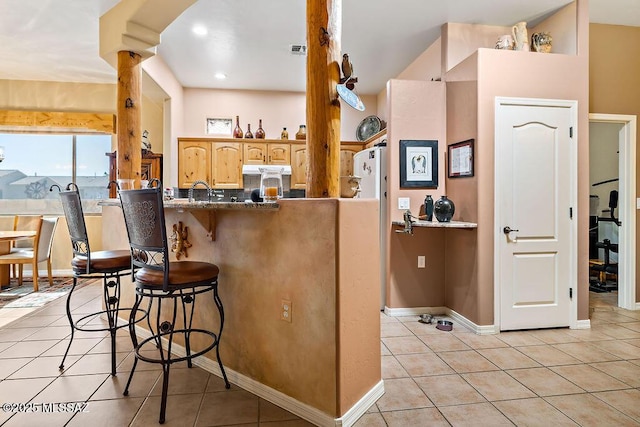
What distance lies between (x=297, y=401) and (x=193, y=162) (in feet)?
14.5

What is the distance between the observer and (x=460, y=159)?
3.40 meters

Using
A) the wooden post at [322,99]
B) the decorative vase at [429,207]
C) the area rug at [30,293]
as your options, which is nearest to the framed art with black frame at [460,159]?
the decorative vase at [429,207]

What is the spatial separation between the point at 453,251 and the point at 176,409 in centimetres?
281

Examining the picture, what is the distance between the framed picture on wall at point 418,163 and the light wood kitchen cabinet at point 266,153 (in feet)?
8.28

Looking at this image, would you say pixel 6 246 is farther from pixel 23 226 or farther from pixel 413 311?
pixel 413 311

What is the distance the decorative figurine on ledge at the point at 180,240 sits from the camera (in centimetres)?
250

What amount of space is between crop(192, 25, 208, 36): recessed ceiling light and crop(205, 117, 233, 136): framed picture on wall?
1.98m

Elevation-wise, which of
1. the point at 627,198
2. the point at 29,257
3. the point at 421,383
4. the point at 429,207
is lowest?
the point at 421,383

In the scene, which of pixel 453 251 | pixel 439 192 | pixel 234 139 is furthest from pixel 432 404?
pixel 234 139

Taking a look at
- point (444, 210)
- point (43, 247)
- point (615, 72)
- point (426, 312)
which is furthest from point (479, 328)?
point (43, 247)

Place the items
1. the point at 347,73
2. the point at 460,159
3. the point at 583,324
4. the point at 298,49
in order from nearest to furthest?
the point at 347,73 → the point at 583,324 → the point at 460,159 → the point at 298,49

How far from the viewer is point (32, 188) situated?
546cm

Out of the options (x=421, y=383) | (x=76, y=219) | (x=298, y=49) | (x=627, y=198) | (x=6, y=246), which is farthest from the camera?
(x=6, y=246)

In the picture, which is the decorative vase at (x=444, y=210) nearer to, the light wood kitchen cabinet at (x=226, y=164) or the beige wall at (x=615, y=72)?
the beige wall at (x=615, y=72)
